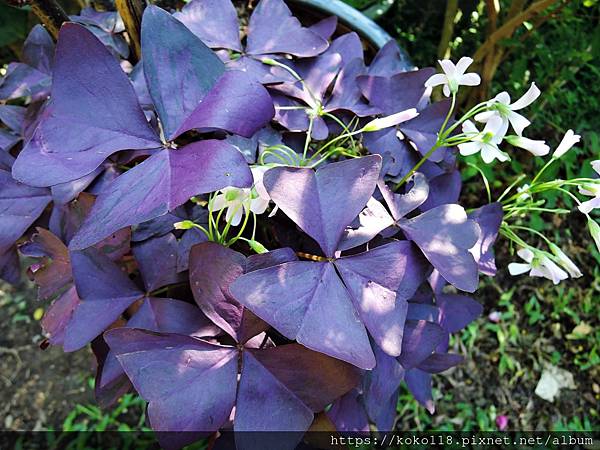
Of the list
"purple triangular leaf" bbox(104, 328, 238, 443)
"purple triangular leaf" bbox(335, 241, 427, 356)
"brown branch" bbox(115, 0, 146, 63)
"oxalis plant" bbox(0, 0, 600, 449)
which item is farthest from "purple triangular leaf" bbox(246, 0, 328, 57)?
"purple triangular leaf" bbox(104, 328, 238, 443)

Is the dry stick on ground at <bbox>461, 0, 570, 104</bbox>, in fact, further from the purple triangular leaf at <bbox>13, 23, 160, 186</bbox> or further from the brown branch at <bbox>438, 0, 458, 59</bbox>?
the purple triangular leaf at <bbox>13, 23, 160, 186</bbox>

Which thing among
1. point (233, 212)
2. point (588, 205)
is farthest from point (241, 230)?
point (588, 205)

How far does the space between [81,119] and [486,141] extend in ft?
1.74

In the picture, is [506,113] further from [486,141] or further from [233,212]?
[233,212]

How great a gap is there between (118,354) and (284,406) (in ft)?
0.71

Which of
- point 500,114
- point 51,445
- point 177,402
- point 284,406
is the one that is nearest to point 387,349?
point 284,406

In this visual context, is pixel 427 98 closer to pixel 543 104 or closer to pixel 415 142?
pixel 415 142

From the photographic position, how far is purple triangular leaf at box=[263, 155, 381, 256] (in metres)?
0.62

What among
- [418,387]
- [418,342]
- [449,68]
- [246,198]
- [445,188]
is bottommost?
[418,387]

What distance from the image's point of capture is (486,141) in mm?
709

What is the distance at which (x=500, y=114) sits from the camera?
27.8 inches

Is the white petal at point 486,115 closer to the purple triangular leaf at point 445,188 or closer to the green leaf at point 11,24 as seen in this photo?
the purple triangular leaf at point 445,188

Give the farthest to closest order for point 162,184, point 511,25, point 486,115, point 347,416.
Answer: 1. point 511,25
2. point 347,416
3. point 486,115
4. point 162,184

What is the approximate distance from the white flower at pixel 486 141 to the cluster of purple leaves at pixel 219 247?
0.29 feet
